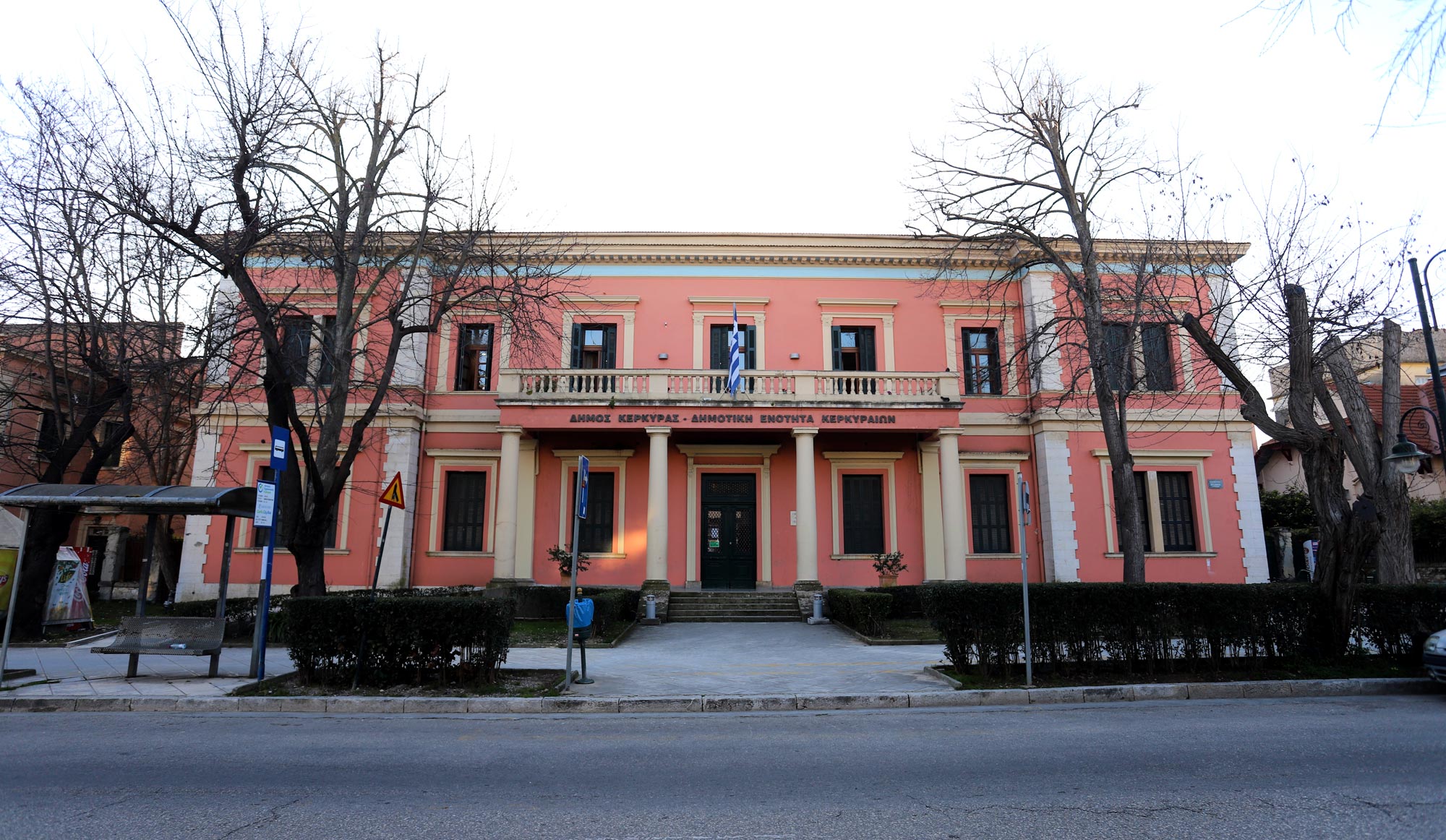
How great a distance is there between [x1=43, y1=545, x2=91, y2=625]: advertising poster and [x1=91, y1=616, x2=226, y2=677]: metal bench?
7447mm

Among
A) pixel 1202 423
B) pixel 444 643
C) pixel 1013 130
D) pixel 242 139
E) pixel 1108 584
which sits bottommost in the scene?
pixel 444 643

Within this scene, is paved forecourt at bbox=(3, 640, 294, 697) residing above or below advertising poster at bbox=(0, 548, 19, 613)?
below

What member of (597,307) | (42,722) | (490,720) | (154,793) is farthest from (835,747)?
(597,307)

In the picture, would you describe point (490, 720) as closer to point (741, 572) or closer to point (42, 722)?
point (42, 722)

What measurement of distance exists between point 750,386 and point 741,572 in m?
5.11

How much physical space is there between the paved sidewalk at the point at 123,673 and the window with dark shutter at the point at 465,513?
771 centimetres

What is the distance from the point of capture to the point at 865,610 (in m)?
15.7

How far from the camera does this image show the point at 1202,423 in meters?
22.0

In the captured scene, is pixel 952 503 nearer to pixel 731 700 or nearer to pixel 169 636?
pixel 731 700

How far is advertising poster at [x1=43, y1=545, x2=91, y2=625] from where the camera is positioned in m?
15.7

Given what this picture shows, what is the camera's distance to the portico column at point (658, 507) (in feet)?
62.4

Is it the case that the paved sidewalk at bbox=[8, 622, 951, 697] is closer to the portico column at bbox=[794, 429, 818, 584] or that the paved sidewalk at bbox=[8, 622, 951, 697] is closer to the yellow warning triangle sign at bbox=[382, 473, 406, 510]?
the yellow warning triangle sign at bbox=[382, 473, 406, 510]

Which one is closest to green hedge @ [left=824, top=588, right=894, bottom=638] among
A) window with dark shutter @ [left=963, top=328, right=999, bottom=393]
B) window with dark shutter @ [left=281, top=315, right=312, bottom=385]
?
window with dark shutter @ [left=963, top=328, right=999, bottom=393]

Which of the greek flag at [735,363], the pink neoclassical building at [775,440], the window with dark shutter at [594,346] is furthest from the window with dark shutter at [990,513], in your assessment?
the window with dark shutter at [594,346]
